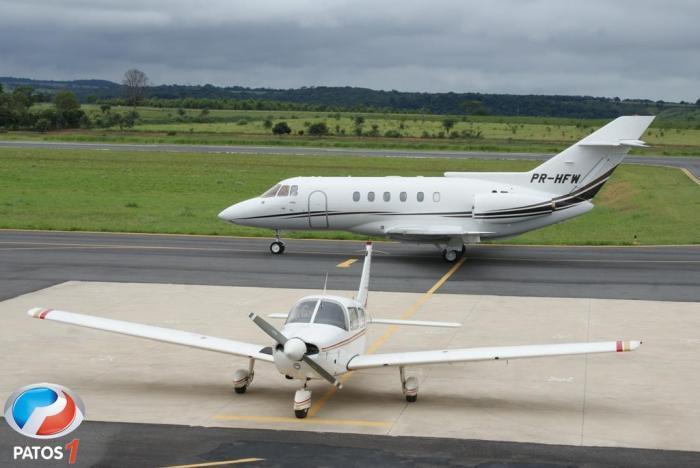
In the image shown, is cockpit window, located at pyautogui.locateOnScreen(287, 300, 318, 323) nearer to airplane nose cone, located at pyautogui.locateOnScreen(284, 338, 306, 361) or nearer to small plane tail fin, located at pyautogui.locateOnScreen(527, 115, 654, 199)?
airplane nose cone, located at pyautogui.locateOnScreen(284, 338, 306, 361)

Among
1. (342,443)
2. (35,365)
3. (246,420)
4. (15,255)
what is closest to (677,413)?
(342,443)

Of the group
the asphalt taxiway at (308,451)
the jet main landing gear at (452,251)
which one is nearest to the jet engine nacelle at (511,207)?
the jet main landing gear at (452,251)

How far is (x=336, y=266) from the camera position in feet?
118

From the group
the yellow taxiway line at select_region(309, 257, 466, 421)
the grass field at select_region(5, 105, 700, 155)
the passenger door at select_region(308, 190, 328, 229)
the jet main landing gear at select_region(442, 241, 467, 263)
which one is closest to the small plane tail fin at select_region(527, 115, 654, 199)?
the jet main landing gear at select_region(442, 241, 467, 263)

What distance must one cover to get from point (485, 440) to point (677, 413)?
405 centimetres

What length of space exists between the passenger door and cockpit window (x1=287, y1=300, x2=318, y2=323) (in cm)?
1992

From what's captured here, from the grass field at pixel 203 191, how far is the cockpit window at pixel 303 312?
2660 cm

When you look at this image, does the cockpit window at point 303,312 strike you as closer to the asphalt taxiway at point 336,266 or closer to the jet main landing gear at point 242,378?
the jet main landing gear at point 242,378

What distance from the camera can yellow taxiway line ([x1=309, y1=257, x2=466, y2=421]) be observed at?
1860 centimetres

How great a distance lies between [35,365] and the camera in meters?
21.4

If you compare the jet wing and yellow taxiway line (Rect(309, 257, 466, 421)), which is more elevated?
the jet wing

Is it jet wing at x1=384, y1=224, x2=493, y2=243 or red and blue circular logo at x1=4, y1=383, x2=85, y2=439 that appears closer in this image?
red and blue circular logo at x1=4, y1=383, x2=85, y2=439

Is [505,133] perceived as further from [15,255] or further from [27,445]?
[27,445]

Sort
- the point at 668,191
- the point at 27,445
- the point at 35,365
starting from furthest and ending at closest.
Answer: the point at 668,191 < the point at 35,365 < the point at 27,445
